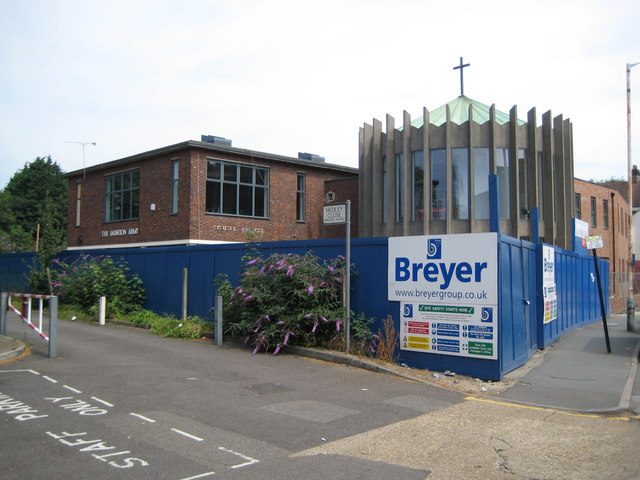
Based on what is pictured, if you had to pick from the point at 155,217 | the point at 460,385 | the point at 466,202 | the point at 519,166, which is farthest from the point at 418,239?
the point at 155,217

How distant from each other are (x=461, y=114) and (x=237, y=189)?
9614mm

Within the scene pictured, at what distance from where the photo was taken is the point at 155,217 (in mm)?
24641

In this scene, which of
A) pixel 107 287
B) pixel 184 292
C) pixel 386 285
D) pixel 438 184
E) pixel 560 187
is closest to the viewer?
pixel 386 285

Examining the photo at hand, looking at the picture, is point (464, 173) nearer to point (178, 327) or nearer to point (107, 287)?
point (178, 327)

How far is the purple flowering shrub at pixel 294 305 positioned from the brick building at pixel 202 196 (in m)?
8.90

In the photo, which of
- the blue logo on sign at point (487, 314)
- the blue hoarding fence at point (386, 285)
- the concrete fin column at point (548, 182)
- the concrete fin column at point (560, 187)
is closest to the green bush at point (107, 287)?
the blue hoarding fence at point (386, 285)

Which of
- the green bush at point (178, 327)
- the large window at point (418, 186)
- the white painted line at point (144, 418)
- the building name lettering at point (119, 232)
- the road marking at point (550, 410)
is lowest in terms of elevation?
the road marking at point (550, 410)

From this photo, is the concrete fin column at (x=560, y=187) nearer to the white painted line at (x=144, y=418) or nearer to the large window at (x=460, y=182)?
the large window at (x=460, y=182)

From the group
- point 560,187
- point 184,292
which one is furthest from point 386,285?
point 560,187

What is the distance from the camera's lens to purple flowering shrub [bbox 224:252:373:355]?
1212 centimetres

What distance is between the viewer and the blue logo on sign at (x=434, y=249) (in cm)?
1112

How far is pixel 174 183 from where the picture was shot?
2406 cm

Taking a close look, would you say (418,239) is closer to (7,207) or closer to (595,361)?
(595,361)

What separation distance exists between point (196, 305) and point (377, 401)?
8806 millimetres
